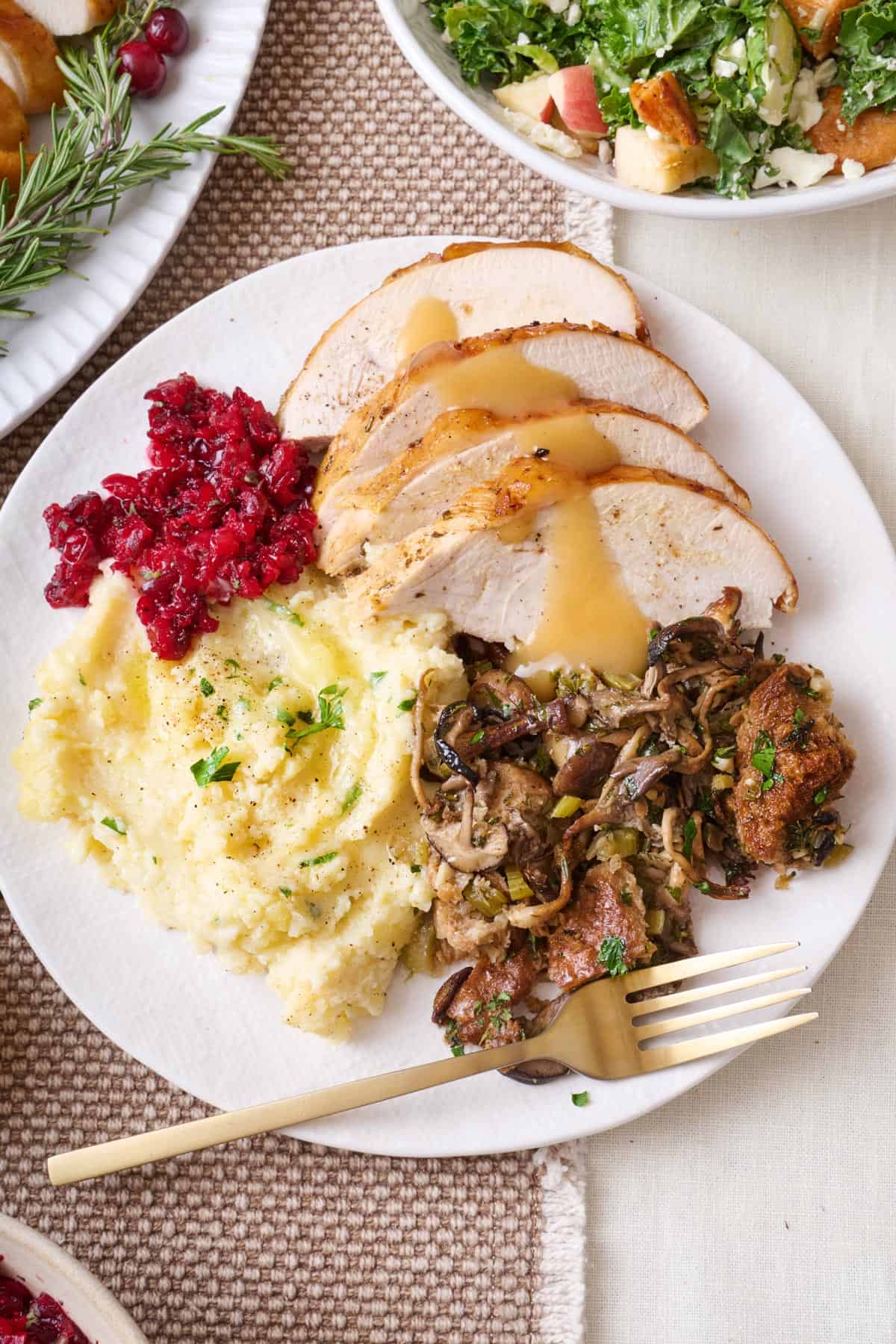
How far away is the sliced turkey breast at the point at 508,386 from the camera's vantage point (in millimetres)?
3566

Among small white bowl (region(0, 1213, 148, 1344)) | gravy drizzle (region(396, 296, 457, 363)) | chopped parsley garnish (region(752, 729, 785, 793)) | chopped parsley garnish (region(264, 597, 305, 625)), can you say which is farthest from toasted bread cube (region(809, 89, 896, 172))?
small white bowl (region(0, 1213, 148, 1344))

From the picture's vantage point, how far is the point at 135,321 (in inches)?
164

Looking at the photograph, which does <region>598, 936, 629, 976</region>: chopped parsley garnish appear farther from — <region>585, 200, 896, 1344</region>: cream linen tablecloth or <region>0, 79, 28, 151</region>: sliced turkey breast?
<region>0, 79, 28, 151</region>: sliced turkey breast

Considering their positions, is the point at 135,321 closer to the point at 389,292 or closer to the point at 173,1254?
the point at 389,292

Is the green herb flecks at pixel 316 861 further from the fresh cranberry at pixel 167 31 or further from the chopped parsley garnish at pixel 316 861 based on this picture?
the fresh cranberry at pixel 167 31

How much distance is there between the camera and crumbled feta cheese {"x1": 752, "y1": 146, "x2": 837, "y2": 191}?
357 cm

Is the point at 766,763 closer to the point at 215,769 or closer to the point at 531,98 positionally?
the point at 215,769

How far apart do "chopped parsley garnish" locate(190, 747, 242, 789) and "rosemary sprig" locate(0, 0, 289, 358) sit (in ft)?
5.14

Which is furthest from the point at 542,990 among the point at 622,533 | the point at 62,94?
the point at 62,94

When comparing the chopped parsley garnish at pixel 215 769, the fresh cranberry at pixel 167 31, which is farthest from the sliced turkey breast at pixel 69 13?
the chopped parsley garnish at pixel 215 769

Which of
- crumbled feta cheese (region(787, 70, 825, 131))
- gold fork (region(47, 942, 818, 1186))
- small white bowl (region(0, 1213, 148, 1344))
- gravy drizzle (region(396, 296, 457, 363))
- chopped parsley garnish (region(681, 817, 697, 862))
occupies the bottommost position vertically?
small white bowl (region(0, 1213, 148, 1344))

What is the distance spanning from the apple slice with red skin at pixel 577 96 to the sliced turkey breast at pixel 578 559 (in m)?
1.05

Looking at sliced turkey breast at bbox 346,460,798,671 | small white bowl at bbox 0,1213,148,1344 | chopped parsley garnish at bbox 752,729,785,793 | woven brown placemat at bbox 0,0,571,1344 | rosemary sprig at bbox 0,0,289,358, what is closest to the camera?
small white bowl at bbox 0,1213,148,1344

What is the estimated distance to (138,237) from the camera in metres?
4.04
